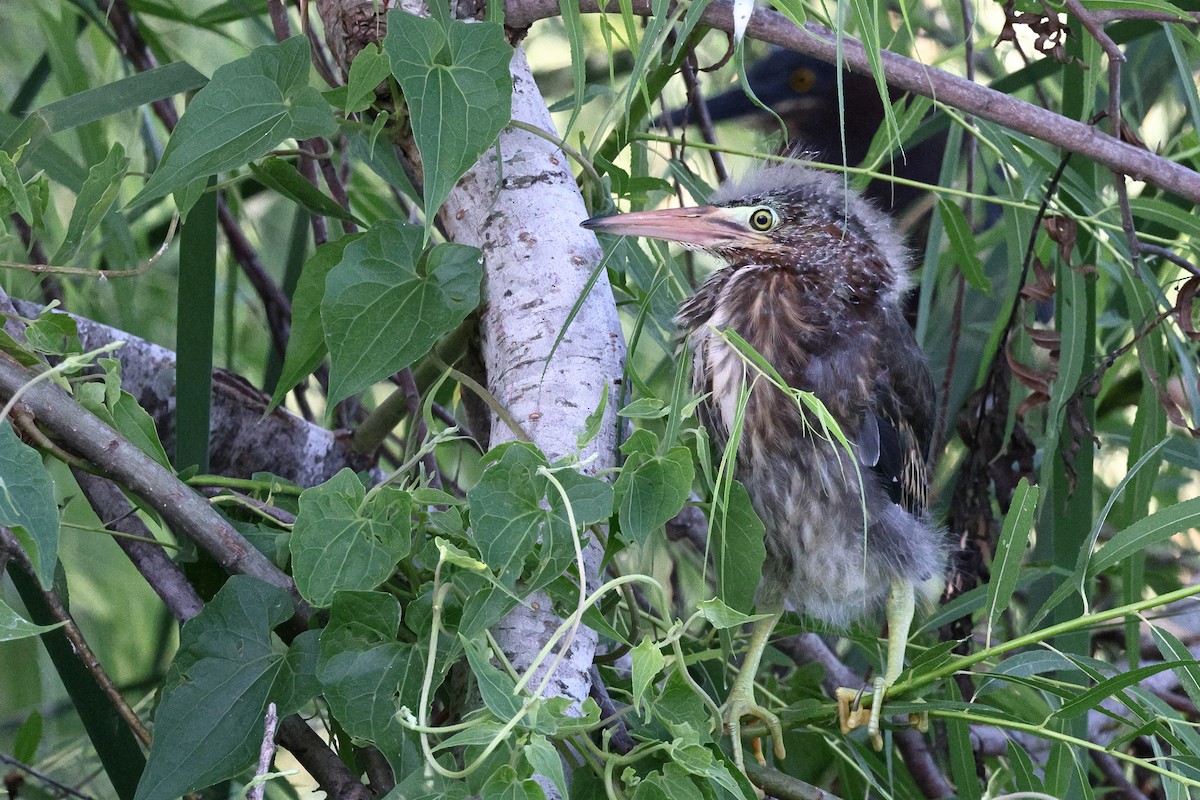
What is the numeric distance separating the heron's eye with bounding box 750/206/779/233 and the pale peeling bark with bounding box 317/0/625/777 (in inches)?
13.0

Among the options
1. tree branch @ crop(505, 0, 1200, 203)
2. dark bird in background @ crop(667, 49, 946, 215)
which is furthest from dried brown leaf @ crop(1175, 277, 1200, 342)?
dark bird in background @ crop(667, 49, 946, 215)

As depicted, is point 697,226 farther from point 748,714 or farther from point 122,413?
point 122,413

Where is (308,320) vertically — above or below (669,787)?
above

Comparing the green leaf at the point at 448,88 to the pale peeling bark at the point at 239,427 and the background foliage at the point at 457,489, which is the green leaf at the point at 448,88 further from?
the pale peeling bark at the point at 239,427

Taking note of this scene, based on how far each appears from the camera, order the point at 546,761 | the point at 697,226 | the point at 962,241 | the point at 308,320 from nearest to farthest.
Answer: the point at 546,761, the point at 308,320, the point at 697,226, the point at 962,241

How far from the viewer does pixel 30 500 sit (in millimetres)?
636

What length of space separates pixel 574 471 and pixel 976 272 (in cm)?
90

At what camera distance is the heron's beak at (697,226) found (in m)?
1.13

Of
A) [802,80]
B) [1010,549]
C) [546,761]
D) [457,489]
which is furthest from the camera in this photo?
[802,80]

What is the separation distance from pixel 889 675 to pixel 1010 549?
349 millimetres

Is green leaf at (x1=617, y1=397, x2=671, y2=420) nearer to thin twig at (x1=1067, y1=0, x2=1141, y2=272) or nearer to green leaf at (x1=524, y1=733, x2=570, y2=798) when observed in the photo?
green leaf at (x1=524, y1=733, x2=570, y2=798)

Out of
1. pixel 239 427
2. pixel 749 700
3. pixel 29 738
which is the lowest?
pixel 29 738

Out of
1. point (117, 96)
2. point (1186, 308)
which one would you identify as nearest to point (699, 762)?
point (1186, 308)

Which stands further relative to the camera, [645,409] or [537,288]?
[537,288]
